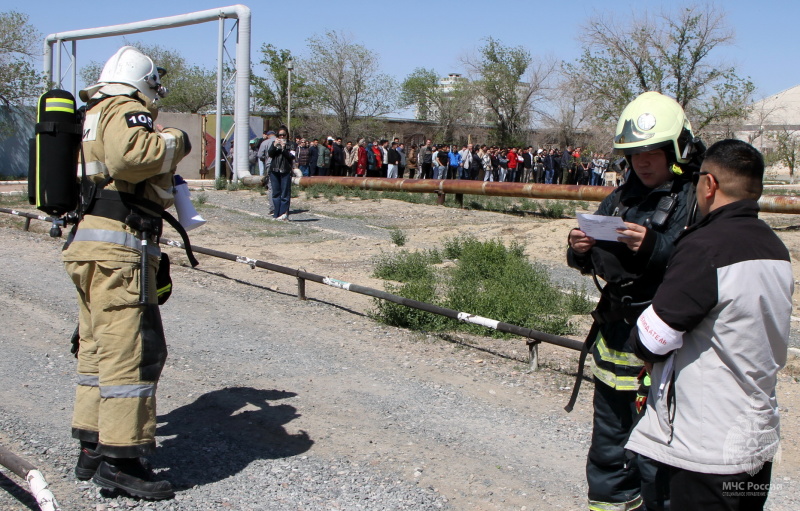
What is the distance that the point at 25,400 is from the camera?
16.5 feet

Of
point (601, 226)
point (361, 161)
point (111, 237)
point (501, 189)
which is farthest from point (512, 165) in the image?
point (601, 226)

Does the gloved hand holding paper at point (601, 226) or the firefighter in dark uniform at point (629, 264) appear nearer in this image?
the gloved hand holding paper at point (601, 226)

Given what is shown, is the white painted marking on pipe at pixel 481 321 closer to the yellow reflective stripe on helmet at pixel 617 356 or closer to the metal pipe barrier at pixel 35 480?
the yellow reflective stripe on helmet at pixel 617 356

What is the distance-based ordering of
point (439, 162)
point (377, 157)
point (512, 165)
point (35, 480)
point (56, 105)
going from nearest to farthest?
point (35, 480), point (56, 105), point (377, 157), point (439, 162), point (512, 165)

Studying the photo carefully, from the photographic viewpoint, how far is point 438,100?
55531 millimetres

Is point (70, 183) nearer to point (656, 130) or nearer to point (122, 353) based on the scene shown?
point (122, 353)

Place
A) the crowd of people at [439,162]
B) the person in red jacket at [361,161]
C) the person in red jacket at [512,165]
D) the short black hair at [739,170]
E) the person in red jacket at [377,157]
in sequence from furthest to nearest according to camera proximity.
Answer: the person in red jacket at [512,165] < the person in red jacket at [377,157] < the person in red jacket at [361,161] < the crowd of people at [439,162] < the short black hair at [739,170]

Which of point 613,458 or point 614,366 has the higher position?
point 614,366

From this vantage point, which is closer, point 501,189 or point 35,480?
point 35,480

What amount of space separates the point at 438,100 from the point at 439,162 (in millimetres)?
28261

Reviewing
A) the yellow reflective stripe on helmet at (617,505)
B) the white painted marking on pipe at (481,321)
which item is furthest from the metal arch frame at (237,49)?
the yellow reflective stripe on helmet at (617,505)

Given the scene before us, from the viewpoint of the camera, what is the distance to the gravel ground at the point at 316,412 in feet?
12.8

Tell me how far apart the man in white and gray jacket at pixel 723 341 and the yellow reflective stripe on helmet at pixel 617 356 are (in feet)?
1.65

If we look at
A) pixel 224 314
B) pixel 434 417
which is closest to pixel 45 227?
pixel 224 314
